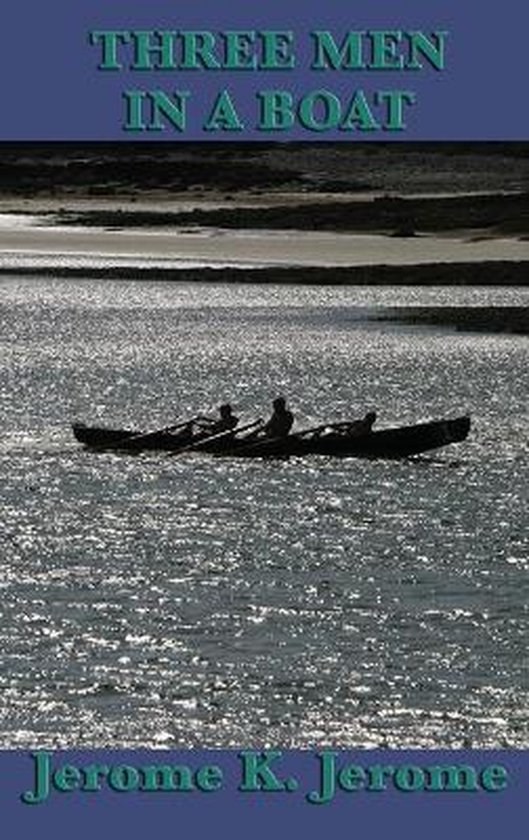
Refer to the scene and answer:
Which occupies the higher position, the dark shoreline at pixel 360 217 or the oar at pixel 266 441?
the dark shoreline at pixel 360 217

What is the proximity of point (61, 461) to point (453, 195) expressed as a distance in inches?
A: 3889

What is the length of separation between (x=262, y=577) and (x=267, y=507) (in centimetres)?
701

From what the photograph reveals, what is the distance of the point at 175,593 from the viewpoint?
32.3 meters

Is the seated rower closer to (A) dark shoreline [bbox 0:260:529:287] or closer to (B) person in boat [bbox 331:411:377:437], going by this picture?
(B) person in boat [bbox 331:411:377:437]

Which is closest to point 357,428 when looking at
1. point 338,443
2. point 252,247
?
point 338,443

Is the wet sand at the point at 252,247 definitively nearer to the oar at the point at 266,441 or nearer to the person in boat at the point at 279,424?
the person in boat at the point at 279,424

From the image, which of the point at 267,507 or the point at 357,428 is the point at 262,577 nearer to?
the point at 267,507

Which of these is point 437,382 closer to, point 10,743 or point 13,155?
point 10,743

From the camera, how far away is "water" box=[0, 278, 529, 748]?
2573cm

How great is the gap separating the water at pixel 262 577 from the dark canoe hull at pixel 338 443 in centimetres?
40

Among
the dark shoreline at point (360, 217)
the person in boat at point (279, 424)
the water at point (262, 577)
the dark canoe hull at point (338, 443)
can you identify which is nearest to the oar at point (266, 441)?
the dark canoe hull at point (338, 443)

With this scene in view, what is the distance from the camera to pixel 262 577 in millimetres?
33719

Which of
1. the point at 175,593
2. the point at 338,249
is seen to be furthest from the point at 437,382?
the point at 338,249

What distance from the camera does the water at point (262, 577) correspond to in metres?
25.7
